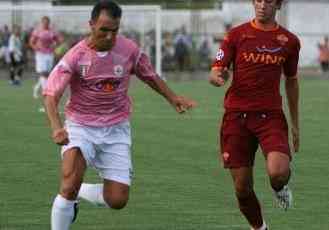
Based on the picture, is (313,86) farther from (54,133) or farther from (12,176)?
(54,133)

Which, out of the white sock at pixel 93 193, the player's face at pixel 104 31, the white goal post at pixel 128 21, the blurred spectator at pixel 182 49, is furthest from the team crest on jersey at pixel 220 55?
the blurred spectator at pixel 182 49

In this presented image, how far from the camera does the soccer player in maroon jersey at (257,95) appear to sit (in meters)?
10.1

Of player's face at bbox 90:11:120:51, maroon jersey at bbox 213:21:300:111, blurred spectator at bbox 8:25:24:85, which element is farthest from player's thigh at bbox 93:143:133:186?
blurred spectator at bbox 8:25:24:85

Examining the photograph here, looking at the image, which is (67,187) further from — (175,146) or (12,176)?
(175,146)

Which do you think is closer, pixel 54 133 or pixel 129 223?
pixel 54 133

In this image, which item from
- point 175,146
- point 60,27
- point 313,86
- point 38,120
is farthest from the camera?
point 60,27

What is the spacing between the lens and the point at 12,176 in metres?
14.8

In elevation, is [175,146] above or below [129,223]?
below

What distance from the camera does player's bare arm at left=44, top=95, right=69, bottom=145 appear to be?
9016 millimetres

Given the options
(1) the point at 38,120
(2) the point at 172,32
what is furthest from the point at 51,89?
(2) the point at 172,32

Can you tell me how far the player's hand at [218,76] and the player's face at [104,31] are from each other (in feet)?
3.12

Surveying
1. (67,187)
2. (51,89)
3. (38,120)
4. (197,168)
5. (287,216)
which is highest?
(51,89)

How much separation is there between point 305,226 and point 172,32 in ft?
145

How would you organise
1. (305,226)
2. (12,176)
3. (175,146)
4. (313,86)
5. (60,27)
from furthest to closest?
(60,27) → (313,86) → (175,146) → (12,176) → (305,226)
